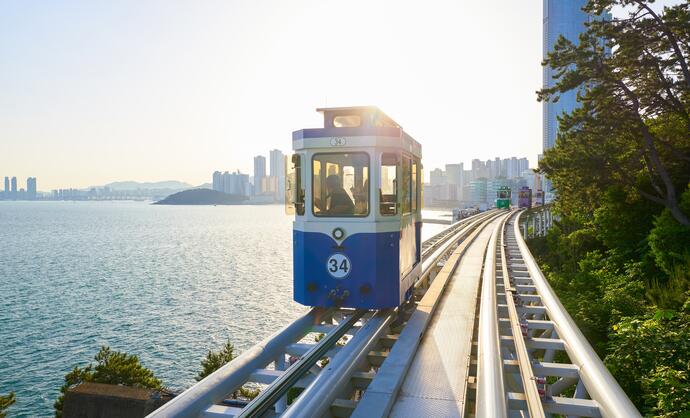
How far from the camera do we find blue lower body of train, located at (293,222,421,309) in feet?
26.2

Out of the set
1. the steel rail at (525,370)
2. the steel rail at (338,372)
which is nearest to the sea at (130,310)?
the steel rail at (338,372)

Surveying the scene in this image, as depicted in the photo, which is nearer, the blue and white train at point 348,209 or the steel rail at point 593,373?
the steel rail at point 593,373

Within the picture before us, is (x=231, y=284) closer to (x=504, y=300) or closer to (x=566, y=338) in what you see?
(x=504, y=300)

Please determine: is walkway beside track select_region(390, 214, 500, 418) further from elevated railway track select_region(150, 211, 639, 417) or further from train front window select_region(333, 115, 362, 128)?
train front window select_region(333, 115, 362, 128)

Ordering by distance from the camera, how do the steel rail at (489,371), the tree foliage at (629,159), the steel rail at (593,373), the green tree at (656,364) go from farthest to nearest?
the tree foliage at (629,159), the green tree at (656,364), the steel rail at (489,371), the steel rail at (593,373)

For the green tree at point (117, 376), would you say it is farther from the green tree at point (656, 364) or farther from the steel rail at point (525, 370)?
the green tree at point (656, 364)

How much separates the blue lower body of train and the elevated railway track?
381mm

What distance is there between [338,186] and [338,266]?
4.26 feet

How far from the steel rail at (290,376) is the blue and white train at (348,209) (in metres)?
0.73

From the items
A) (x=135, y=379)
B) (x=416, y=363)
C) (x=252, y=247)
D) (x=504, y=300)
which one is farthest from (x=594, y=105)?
(x=252, y=247)

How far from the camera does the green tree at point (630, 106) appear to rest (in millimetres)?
17266

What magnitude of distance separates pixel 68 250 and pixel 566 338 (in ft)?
322

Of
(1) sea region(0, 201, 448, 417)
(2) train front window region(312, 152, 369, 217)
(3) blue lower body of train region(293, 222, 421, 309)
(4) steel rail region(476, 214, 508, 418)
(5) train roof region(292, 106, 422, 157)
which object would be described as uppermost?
(5) train roof region(292, 106, 422, 157)

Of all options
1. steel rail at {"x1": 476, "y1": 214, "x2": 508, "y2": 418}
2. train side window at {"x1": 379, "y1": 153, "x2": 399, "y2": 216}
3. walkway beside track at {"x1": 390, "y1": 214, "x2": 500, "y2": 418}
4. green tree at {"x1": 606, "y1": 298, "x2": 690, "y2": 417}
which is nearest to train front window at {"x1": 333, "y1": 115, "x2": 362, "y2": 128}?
train side window at {"x1": 379, "y1": 153, "x2": 399, "y2": 216}
